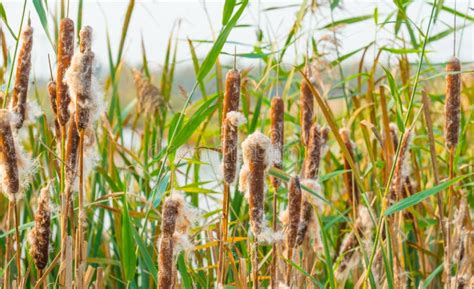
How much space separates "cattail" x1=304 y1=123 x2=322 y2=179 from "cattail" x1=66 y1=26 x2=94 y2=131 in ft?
1.78

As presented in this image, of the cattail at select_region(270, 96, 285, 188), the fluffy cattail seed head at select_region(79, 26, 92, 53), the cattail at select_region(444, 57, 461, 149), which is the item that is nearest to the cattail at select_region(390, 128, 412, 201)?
the cattail at select_region(444, 57, 461, 149)

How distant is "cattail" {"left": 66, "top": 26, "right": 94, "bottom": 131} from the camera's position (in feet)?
4.32

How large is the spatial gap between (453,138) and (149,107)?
999mm

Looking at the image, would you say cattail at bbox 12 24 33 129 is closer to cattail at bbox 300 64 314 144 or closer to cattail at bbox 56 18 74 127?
cattail at bbox 56 18 74 127

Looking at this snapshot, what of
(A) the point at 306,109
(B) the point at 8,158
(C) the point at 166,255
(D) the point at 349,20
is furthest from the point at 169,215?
(D) the point at 349,20

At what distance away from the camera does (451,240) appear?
6.51 ft

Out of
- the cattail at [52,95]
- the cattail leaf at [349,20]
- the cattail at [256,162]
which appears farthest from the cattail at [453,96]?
the cattail at [52,95]

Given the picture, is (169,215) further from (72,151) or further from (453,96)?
(453,96)

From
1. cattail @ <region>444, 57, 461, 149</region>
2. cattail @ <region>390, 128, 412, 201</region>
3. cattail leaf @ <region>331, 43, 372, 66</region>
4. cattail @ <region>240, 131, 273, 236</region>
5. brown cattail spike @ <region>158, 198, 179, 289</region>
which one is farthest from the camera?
cattail leaf @ <region>331, 43, 372, 66</region>

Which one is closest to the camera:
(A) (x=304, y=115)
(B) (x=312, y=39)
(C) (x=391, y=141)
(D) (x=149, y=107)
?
(A) (x=304, y=115)

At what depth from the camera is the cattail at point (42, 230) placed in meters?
1.50

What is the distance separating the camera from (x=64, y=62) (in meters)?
1.39

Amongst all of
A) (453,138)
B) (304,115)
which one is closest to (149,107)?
(304,115)

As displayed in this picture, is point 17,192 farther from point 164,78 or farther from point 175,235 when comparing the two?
point 164,78
